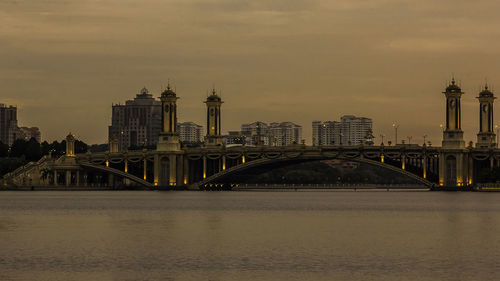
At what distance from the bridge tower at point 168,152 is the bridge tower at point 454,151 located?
113 feet

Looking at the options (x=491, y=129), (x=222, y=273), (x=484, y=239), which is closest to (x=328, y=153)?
(x=491, y=129)

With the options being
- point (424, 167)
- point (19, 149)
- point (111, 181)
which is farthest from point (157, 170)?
point (19, 149)

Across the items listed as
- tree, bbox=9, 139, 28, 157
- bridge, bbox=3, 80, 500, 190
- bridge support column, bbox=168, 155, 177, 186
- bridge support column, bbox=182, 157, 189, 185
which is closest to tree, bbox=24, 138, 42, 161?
tree, bbox=9, 139, 28, 157

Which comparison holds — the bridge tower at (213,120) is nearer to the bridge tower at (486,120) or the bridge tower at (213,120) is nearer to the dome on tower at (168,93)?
the dome on tower at (168,93)

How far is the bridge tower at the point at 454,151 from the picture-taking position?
146625 millimetres

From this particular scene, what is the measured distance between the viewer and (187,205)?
354ft

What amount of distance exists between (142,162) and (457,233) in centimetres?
10194

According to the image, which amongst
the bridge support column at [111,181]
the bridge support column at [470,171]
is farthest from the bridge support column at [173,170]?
the bridge support column at [470,171]

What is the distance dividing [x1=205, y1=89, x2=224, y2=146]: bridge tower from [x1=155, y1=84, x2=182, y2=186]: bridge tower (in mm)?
7303

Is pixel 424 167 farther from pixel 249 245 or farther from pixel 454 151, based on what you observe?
pixel 249 245

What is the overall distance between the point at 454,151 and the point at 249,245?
90.2 m

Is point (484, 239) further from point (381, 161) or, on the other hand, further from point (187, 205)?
point (381, 161)

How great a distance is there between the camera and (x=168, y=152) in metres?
158

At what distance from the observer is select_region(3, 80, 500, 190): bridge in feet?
482
